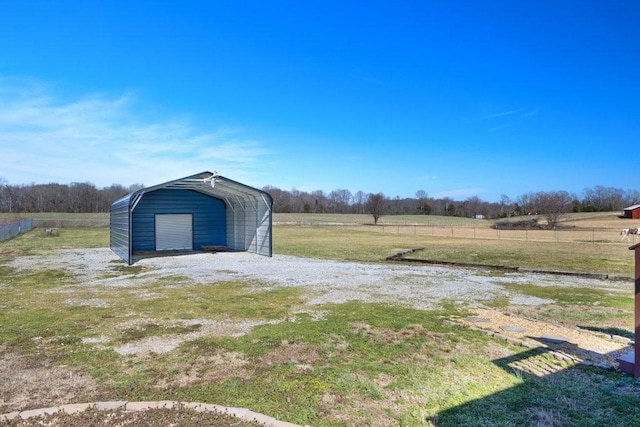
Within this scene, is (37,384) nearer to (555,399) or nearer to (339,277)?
(555,399)

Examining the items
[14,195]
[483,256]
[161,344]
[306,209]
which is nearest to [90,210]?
[14,195]

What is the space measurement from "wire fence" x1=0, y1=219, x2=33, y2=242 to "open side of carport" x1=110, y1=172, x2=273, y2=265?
8.62 meters

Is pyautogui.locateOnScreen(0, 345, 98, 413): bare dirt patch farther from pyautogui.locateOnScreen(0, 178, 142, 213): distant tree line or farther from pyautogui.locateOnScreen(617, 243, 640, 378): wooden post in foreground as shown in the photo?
pyautogui.locateOnScreen(0, 178, 142, 213): distant tree line

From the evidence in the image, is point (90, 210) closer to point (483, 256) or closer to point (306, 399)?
point (483, 256)

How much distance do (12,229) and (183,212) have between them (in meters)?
15.8

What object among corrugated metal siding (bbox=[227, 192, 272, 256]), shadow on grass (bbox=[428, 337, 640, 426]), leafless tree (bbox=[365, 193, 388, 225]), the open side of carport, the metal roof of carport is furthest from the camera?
leafless tree (bbox=[365, 193, 388, 225])

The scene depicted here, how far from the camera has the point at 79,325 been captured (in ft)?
19.2

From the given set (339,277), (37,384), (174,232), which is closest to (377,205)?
(174,232)

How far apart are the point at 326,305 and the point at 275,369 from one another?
3.29m

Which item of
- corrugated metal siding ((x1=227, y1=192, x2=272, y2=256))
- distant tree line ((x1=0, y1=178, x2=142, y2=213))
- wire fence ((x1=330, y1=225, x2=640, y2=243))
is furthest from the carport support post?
distant tree line ((x1=0, y1=178, x2=142, y2=213))

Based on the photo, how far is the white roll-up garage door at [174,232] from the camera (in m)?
18.2

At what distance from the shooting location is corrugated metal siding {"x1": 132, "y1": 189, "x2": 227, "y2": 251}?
58.2 ft

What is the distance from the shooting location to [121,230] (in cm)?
1591

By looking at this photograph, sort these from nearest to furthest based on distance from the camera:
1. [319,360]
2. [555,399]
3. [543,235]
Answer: [555,399] < [319,360] < [543,235]
